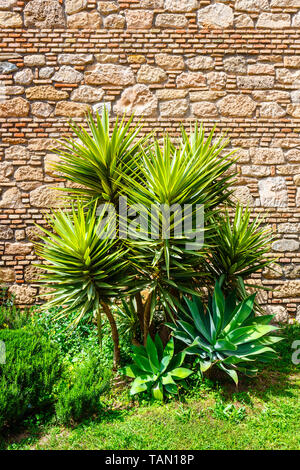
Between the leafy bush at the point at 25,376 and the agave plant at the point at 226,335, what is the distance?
1.16 metres

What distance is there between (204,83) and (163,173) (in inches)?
80.4

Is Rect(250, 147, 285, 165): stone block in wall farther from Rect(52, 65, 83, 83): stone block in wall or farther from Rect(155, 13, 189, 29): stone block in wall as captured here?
Rect(52, 65, 83, 83): stone block in wall

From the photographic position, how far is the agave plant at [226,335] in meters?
3.28

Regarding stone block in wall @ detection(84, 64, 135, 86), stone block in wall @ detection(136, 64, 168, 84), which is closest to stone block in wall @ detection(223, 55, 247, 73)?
stone block in wall @ detection(136, 64, 168, 84)

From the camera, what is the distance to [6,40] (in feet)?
15.3

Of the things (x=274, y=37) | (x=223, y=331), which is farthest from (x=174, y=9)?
(x=223, y=331)

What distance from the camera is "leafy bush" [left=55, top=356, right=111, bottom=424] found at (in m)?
3.01

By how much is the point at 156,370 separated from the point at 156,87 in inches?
131

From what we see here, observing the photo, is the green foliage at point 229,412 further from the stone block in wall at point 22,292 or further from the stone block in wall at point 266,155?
the stone block in wall at point 266,155

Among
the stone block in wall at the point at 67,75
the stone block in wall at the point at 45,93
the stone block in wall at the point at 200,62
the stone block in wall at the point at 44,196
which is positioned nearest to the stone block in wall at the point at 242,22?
the stone block in wall at the point at 200,62

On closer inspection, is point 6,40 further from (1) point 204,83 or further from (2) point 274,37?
(2) point 274,37

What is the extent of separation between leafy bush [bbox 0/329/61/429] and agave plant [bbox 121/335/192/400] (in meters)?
0.70

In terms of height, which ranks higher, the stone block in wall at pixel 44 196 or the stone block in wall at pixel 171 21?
the stone block in wall at pixel 171 21

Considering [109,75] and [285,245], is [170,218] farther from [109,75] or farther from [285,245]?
[109,75]
